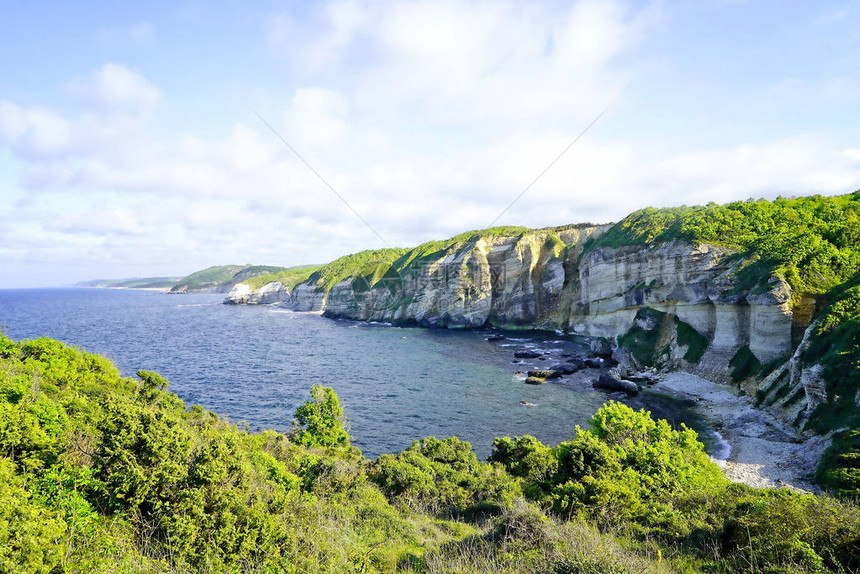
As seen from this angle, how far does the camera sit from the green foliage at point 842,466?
62.4ft

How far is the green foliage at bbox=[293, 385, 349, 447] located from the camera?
29.1 m

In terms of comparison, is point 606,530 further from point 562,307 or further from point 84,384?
point 562,307

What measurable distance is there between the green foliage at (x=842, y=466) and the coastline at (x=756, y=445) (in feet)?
4.21

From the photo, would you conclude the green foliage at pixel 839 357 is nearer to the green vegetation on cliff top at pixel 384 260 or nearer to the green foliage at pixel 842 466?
the green foliage at pixel 842 466

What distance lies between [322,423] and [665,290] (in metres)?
52.3

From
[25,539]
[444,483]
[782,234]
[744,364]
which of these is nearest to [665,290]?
[782,234]

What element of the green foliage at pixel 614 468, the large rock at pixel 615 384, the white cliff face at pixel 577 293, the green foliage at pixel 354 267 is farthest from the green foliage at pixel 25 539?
the green foliage at pixel 354 267

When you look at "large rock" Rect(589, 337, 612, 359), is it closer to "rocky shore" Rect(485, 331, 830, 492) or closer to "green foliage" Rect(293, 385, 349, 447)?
"rocky shore" Rect(485, 331, 830, 492)

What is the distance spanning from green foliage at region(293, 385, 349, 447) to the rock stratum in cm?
3497

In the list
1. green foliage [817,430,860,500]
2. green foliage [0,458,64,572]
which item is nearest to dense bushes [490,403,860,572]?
green foliage [817,430,860,500]

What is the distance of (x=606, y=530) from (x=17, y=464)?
18.1 m

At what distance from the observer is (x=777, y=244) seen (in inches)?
1795

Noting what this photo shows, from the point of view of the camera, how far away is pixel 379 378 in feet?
174

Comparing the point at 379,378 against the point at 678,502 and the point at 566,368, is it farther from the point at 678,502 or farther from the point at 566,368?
the point at 678,502
